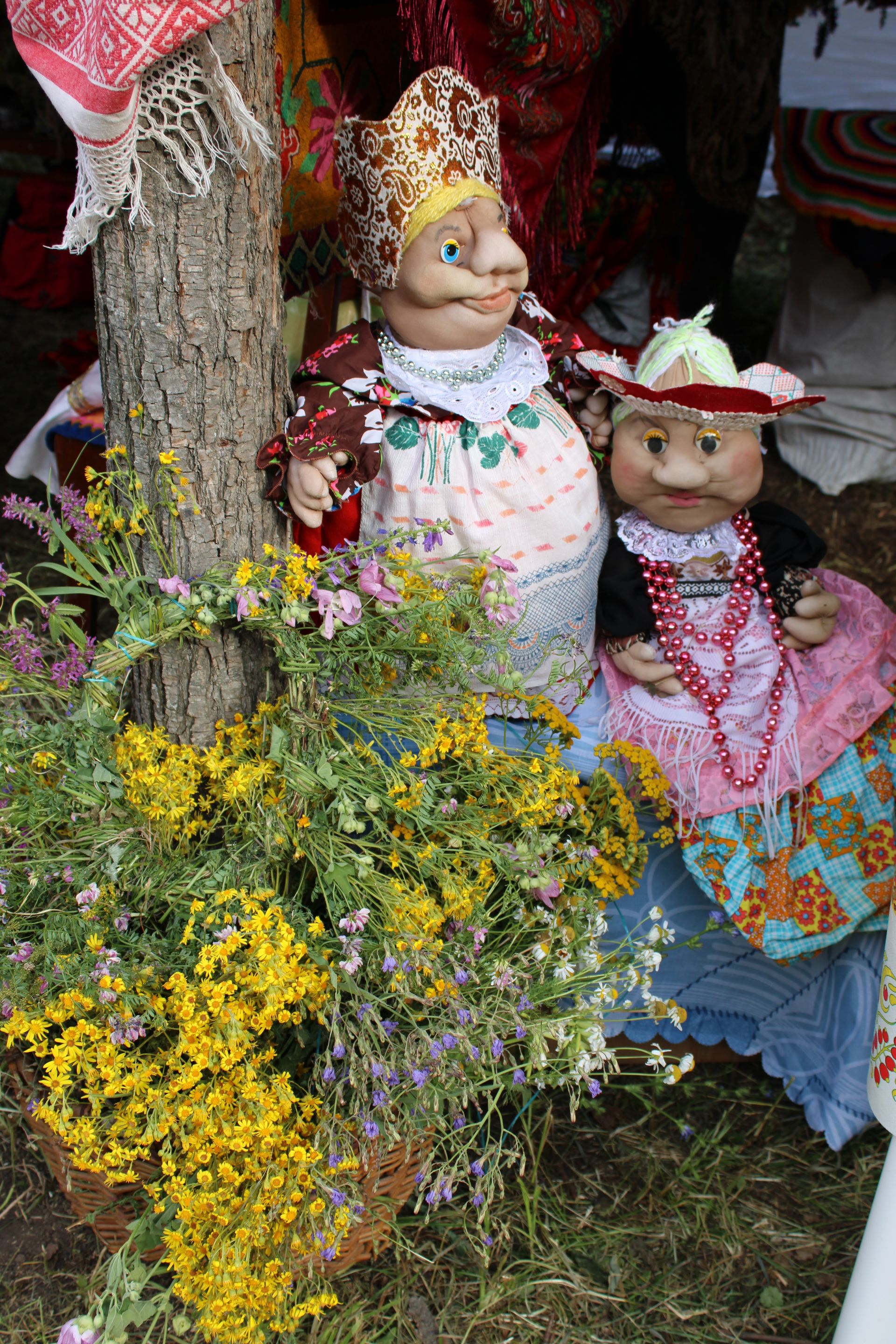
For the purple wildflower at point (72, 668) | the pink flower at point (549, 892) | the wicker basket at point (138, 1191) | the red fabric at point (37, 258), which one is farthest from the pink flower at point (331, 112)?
the red fabric at point (37, 258)

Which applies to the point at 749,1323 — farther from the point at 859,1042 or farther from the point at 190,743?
the point at 190,743

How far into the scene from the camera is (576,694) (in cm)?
178

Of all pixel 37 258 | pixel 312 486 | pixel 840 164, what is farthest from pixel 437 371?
pixel 37 258

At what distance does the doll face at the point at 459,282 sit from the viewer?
1.50 meters

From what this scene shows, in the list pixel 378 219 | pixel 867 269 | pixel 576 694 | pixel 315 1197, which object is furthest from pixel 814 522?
pixel 315 1197

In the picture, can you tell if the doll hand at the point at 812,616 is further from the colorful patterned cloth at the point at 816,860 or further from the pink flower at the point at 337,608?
the pink flower at the point at 337,608

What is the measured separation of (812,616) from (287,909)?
38.1 inches

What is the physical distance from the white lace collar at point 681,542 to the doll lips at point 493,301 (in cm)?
42

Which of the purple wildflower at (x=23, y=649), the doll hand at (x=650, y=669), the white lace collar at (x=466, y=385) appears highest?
the white lace collar at (x=466, y=385)

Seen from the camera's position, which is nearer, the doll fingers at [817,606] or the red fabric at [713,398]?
the red fabric at [713,398]

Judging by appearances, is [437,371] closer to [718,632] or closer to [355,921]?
[718,632]

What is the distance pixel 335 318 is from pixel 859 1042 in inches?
62.9

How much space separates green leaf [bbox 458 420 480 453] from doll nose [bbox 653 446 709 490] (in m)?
0.28

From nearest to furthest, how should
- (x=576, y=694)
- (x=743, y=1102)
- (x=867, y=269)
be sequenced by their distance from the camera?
(x=576, y=694) < (x=743, y=1102) < (x=867, y=269)
